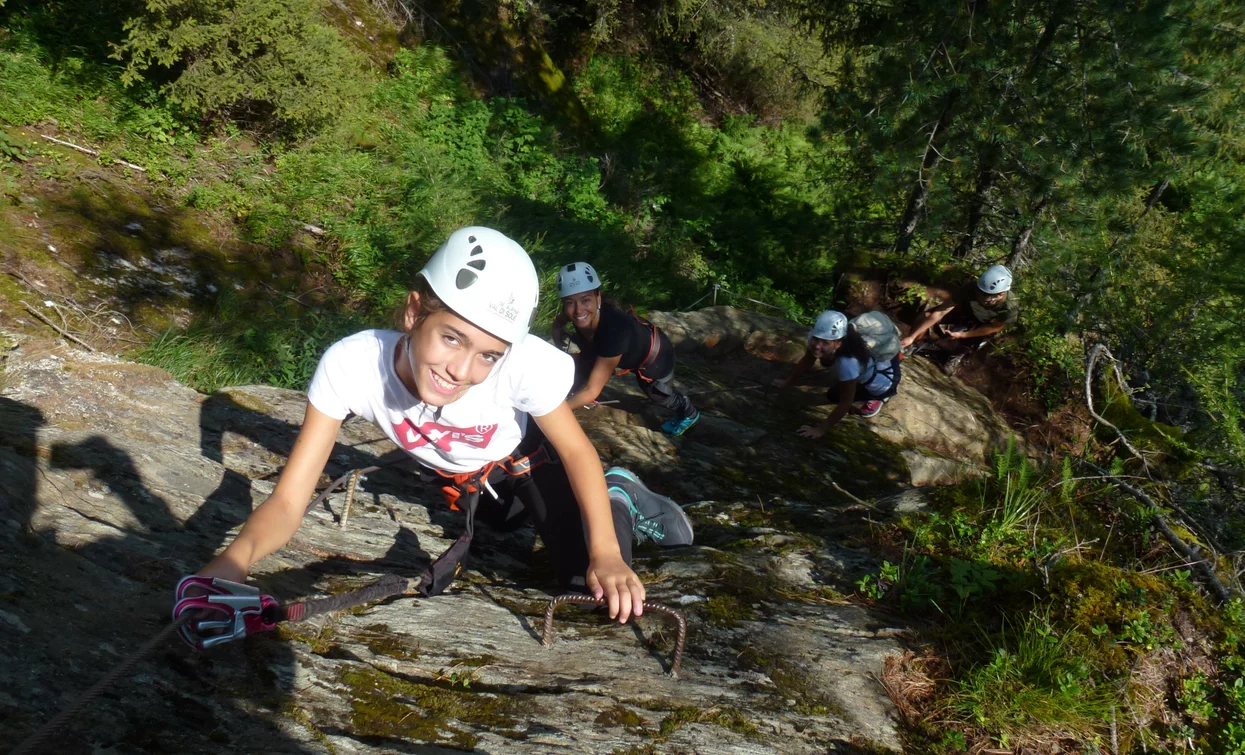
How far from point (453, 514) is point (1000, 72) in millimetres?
8305

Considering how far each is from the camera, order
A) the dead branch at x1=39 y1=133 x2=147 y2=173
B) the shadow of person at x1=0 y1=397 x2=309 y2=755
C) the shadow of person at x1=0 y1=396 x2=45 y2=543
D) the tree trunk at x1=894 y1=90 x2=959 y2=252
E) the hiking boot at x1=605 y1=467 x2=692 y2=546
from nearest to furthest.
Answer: the shadow of person at x1=0 y1=397 x2=309 y2=755
the shadow of person at x1=0 y1=396 x2=45 y2=543
the hiking boot at x1=605 y1=467 x2=692 y2=546
the dead branch at x1=39 y1=133 x2=147 y2=173
the tree trunk at x1=894 y1=90 x2=959 y2=252

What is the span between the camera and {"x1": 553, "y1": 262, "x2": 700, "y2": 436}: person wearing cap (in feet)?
17.7

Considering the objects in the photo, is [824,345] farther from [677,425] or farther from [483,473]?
[483,473]

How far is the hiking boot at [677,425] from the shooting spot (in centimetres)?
592

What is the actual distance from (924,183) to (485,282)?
28.7 ft

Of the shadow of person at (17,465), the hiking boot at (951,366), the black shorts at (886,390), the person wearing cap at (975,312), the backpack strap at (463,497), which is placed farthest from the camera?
the hiking boot at (951,366)

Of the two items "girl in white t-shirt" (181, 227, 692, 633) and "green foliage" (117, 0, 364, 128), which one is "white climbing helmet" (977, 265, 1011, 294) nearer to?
"girl in white t-shirt" (181, 227, 692, 633)

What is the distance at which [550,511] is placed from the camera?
10.2 feet

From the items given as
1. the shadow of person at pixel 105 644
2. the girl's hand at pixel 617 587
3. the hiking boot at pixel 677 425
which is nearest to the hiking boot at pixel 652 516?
the girl's hand at pixel 617 587

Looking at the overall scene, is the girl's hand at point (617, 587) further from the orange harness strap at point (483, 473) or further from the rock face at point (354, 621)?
the orange harness strap at point (483, 473)

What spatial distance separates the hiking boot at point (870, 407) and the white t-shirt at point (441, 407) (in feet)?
16.0

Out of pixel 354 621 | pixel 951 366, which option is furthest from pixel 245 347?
pixel 951 366

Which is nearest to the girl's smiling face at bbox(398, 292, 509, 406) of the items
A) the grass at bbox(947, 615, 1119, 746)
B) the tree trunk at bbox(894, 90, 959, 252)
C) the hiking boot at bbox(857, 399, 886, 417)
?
the grass at bbox(947, 615, 1119, 746)

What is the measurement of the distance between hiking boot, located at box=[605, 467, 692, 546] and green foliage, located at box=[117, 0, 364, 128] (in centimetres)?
698
